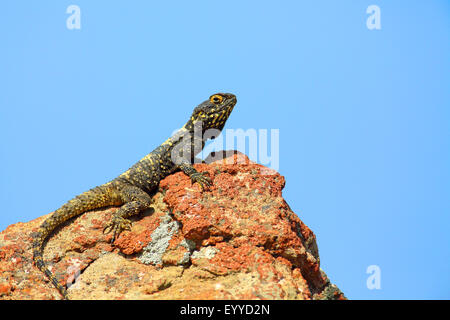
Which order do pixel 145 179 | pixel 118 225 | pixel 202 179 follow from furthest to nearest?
pixel 145 179
pixel 118 225
pixel 202 179

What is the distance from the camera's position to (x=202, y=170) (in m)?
9.14

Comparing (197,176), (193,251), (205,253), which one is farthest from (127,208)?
(205,253)

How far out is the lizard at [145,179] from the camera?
8.52 metres

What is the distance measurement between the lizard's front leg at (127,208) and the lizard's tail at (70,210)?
290 mm

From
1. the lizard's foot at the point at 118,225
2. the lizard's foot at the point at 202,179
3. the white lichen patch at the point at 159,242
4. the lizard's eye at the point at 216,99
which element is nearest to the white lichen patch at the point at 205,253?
the white lichen patch at the point at 159,242

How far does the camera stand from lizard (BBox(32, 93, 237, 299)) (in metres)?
8.52

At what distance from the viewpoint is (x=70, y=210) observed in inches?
352

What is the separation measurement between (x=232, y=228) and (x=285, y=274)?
1121 mm

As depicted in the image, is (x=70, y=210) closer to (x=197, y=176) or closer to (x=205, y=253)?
(x=197, y=176)

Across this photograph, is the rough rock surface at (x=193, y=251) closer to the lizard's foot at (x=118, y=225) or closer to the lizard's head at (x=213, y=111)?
the lizard's foot at (x=118, y=225)

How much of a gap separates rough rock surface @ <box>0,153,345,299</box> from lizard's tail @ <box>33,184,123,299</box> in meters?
0.11

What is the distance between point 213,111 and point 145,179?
2229 mm
